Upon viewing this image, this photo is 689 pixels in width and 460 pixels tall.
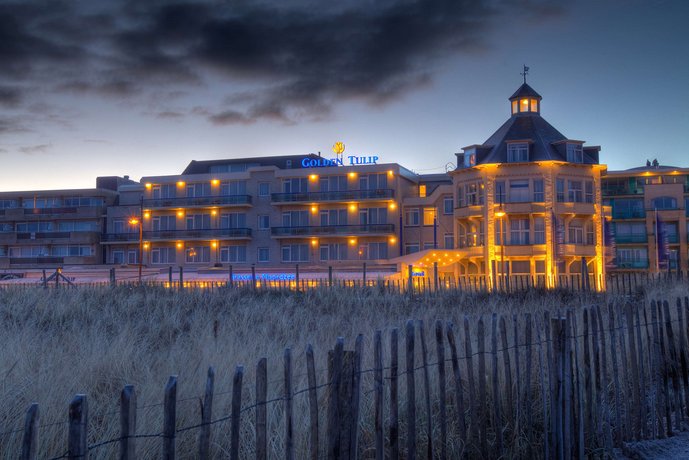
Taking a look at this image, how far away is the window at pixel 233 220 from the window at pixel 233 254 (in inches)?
82.3

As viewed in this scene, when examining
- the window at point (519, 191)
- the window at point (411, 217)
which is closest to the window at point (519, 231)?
the window at point (519, 191)

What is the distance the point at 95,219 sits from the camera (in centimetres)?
7131

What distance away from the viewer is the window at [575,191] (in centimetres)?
4856

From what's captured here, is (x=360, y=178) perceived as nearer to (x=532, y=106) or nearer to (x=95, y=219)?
(x=532, y=106)

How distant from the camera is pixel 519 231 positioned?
Result: 159 ft

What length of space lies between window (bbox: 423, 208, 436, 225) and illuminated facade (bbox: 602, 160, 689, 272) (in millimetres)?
20299

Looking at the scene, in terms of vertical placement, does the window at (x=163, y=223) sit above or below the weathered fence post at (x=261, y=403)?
above

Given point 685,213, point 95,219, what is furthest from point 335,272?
point 685,213

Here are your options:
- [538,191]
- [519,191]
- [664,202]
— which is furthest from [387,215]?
[664,202]

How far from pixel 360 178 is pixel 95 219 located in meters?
31.0

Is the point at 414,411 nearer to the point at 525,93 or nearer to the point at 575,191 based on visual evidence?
the point at 575,191

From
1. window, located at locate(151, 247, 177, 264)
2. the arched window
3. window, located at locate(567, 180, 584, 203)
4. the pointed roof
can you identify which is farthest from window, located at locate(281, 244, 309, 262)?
the arched window

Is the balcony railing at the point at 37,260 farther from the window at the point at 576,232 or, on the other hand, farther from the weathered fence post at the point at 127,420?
the weathered fence post at the point at 127,420

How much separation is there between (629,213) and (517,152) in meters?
26.0
